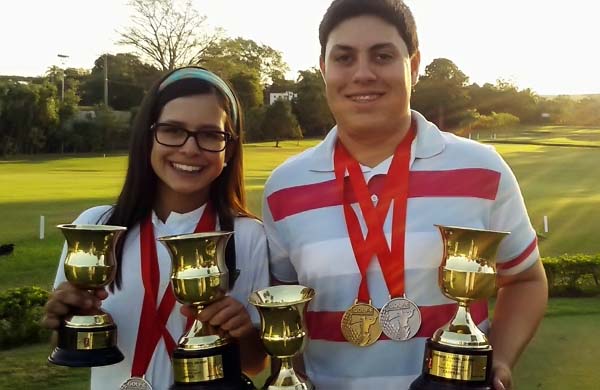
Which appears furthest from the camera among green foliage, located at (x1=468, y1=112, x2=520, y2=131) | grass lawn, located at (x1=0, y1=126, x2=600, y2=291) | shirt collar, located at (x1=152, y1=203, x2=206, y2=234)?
green foliage, located at (x1=468, y1=112, x2=520, y2=131)

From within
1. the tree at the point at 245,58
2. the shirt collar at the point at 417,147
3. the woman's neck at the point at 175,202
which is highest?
the tree at the point at 245,58

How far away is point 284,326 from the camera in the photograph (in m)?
2.20

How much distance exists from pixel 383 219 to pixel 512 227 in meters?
0.48

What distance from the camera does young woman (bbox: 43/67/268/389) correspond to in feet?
8.43

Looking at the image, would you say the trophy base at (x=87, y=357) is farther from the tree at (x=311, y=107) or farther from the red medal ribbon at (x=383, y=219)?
the tree at (x=311, y=107)

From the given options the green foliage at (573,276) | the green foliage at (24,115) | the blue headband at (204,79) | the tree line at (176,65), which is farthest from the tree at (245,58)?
the blue headband at (204,79)

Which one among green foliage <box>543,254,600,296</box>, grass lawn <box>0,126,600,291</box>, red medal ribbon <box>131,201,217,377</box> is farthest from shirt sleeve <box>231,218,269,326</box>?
green foliage <box>543,254,600,296</box>

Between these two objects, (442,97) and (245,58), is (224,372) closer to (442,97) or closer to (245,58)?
(442,97)

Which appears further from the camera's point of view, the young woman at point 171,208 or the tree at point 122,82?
the tree at point 122,82

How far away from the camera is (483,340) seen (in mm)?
2158

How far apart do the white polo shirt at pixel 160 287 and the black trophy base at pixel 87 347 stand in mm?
154

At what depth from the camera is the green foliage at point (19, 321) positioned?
6559 mm

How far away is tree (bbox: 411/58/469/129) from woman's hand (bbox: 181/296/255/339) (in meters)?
34.7

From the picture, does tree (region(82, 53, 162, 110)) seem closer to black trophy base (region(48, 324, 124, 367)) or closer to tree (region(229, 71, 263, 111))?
tree (region(229, 71, 263, 111))
